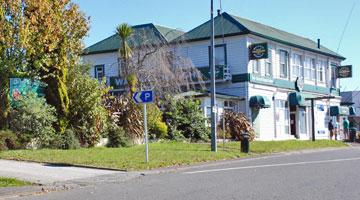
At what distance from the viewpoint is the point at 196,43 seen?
127 ft

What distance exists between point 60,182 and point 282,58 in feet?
97.5

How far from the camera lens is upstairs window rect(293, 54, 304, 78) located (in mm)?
42844

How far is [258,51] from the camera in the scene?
35.9m

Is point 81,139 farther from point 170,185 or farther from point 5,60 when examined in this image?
point 170,185

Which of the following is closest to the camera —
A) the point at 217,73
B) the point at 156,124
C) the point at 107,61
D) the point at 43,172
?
the point at 43,172

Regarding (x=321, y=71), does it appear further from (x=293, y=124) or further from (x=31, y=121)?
(x=31, y=121)

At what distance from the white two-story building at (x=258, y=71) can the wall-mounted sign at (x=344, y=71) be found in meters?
3.22

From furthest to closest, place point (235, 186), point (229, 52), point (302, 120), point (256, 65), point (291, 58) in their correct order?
point (302, 120)
point (291, 58)
point (256, 65)
point (229, 52)
point (235, 186)

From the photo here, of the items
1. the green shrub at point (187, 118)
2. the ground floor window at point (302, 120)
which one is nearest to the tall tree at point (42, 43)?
the green shrub at point (187, 118)

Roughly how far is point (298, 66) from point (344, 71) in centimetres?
796

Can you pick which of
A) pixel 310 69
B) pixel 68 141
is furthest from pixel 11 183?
pixel 310 69

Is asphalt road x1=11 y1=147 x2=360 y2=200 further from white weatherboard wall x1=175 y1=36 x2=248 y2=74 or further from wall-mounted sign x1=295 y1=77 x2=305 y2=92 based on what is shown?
wall-mounted sign x1=295 y1=77 x2=305 y2=92

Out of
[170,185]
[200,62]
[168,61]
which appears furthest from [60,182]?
[200,62]

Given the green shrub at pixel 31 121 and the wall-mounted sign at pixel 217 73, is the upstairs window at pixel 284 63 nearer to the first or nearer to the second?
the wall-mounted sign at pixel 217 73
